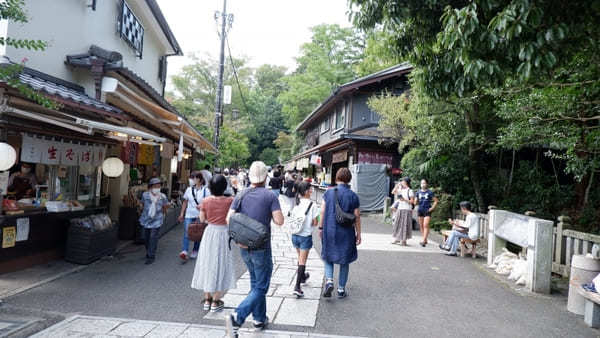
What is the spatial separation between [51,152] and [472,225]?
29.5ft

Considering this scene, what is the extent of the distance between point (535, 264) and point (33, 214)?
29.0ft

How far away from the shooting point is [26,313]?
478 centimetres

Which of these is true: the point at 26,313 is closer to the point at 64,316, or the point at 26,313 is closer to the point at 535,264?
the point at 64,316

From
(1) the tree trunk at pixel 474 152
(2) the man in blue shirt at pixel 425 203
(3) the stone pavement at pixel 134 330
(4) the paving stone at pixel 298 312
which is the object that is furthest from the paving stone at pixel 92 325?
(1) the tree trunk at pixel 474 152

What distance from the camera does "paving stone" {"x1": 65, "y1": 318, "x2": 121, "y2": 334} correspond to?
4.34m

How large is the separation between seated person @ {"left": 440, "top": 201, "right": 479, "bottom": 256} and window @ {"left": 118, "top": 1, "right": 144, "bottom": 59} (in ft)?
32.6

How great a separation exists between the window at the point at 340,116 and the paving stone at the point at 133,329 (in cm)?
1745

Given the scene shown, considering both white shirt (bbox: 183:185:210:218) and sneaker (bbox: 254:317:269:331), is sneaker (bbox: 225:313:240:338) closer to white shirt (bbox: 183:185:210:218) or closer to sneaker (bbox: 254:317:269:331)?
sneaker (bbox: 254:317:269:331)

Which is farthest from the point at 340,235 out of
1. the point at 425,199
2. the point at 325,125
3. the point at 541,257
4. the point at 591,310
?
the point at 325,125

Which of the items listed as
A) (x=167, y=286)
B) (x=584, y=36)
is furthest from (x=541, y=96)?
(x=167, y=286)

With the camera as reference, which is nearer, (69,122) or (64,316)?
(64,316)

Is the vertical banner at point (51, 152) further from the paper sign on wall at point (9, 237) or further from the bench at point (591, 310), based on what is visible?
the bench at point (591, 310)

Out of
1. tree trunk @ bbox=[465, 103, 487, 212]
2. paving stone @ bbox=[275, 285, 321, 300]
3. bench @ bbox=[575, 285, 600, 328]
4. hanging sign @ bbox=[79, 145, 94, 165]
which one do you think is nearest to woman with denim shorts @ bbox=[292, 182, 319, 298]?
paving stone @ bbox=[275, 285, 321, 300]

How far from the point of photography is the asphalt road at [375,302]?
4.86 m
